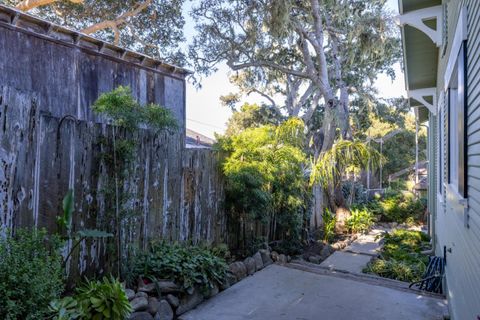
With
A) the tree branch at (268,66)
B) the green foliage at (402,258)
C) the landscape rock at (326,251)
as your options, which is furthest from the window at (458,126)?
the tree branch at (268,66)

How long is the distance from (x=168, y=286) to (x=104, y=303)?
89cm

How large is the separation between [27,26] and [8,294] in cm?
441

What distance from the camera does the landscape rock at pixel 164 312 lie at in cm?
323

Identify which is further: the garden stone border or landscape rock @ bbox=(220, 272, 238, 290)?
landscape rock @ bbox=(220, 272, 238, 290)

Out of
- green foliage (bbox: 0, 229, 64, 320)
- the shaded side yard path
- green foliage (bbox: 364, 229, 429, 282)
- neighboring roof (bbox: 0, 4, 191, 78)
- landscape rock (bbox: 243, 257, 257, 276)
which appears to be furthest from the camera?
green foliage (bbox: 364, 229, 429, 282)

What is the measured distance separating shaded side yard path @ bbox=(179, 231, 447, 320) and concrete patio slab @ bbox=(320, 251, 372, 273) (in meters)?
0.80

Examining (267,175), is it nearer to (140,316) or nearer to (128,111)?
(128,111)

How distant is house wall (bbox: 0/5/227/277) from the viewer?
285 cm

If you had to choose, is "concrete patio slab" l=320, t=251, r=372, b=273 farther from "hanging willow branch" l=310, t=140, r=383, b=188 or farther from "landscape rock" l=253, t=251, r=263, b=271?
"hanging willow branch" l=310, t=140, r=383, b=188

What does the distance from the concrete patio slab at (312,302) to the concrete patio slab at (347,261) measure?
1283 mm

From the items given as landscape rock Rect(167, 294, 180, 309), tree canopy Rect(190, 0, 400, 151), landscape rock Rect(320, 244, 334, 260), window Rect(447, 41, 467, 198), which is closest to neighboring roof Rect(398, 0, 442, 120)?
window Rect(447, 41, 467, 198)

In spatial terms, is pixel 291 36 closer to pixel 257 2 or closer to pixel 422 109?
pixel 257 2

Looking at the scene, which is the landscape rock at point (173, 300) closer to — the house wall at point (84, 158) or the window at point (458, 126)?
the house wall at point (84, 158)

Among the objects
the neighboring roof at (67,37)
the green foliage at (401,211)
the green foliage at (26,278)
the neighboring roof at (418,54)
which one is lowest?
the green foliage at (401,211)
